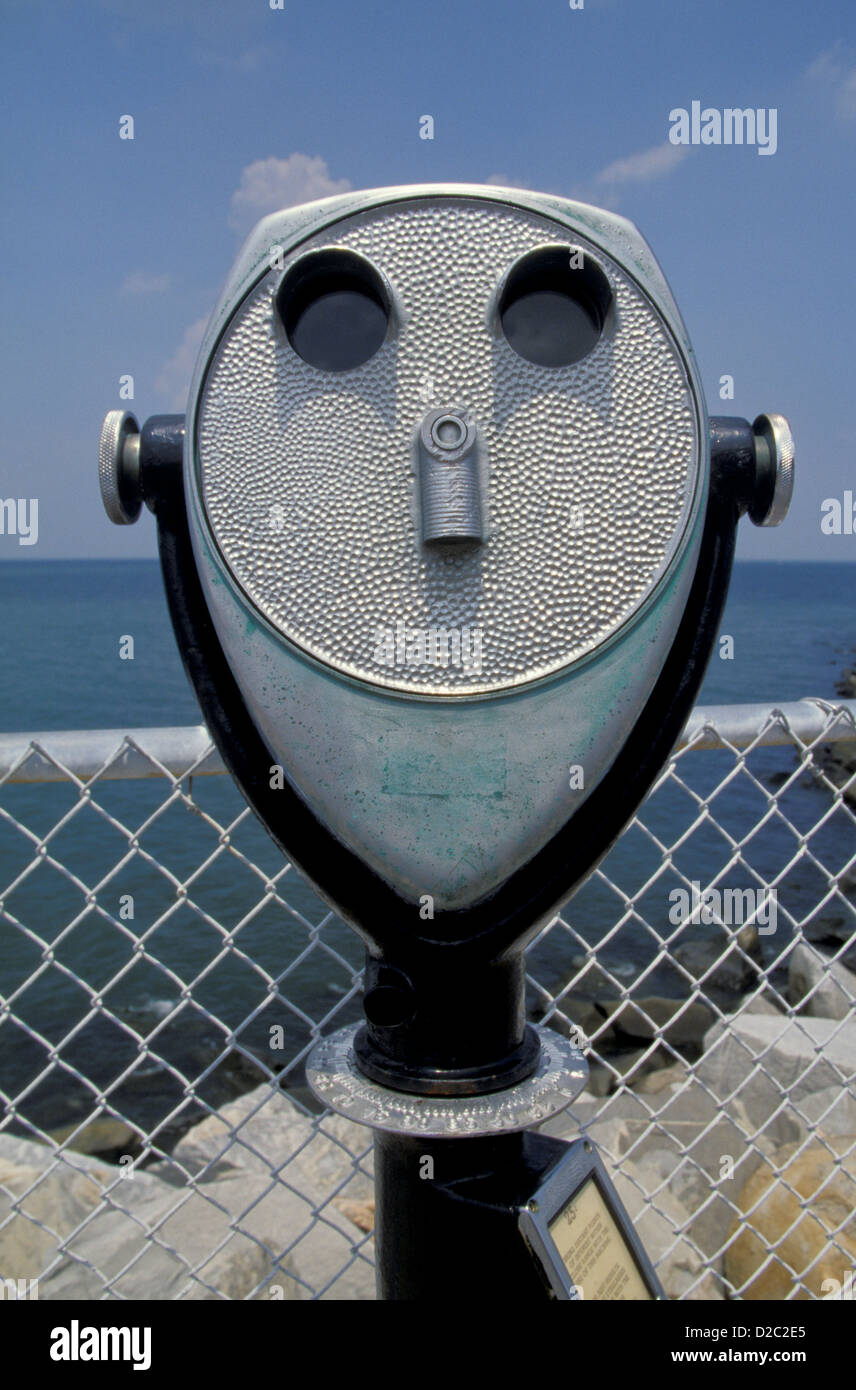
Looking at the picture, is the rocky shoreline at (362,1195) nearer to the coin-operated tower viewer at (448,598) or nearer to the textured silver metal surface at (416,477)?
the coin-operated tower viewer at (448,598)

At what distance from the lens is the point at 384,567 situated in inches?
34.3

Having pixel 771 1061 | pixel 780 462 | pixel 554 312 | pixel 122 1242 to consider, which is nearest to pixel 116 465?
pixel 554 312

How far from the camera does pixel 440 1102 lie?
2.99ft

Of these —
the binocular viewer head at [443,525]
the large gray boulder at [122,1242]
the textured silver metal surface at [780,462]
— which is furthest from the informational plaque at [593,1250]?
the large gray boulder at [122,1242]

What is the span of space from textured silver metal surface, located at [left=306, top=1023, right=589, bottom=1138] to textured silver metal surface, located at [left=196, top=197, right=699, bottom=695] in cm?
35

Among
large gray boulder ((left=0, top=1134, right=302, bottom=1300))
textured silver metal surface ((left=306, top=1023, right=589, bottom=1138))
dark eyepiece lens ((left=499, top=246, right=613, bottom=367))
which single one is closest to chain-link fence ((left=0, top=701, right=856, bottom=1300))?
large gray boulder ((left=0, top=1134, right=302, bottom=1300))

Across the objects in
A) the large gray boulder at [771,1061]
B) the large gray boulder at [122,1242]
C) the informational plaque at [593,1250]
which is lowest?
the large gray boulder at [771,1061]

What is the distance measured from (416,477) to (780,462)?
1.14ft

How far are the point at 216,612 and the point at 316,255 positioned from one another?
0.99 ft

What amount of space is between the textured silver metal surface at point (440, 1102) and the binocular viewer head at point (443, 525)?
8 cm

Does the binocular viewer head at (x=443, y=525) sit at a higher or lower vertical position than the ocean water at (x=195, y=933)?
higher

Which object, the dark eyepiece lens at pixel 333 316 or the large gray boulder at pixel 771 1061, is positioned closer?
the dark eyepiece lens at pixel 333 316

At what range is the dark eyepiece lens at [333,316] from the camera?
2.98 feet
